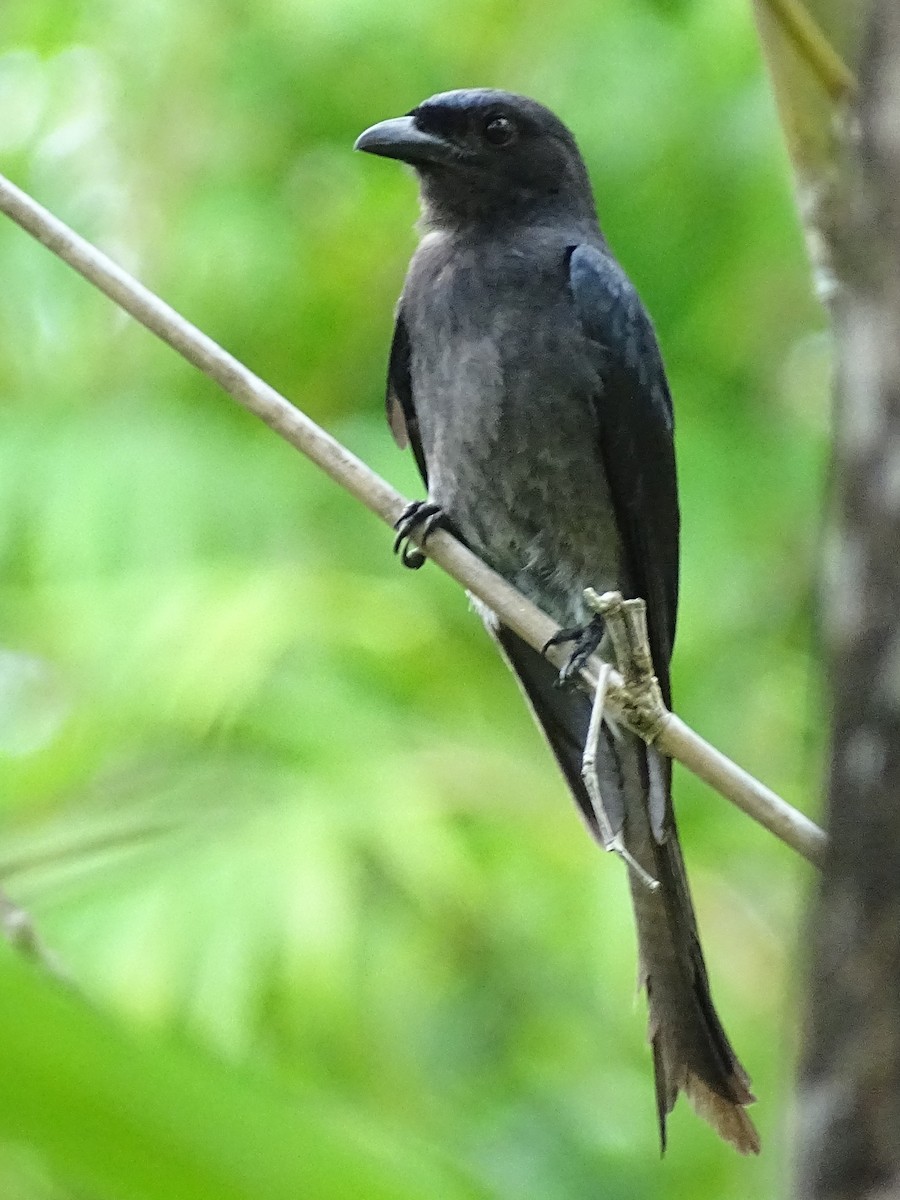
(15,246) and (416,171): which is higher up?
(15,246)

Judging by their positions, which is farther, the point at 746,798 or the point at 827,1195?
the point at 746,798

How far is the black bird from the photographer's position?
286 centimetres

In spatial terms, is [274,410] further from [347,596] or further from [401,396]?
[347,596]

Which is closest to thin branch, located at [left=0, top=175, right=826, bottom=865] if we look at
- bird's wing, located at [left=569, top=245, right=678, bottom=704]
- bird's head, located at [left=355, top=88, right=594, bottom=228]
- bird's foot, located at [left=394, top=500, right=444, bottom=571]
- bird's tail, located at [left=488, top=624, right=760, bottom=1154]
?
bird's foot, located at [left=394, top=500, right=444, bottom=571]

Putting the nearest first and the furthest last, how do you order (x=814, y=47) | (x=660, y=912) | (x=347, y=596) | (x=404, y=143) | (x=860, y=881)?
(x=860, y=881) → (x=814, y=47) → (x=660, y=912) → (x=404, y=143) → (x=347, y=596)

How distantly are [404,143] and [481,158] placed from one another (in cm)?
17

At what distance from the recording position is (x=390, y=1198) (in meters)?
Answer: 0.59

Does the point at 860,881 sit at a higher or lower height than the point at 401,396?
lower

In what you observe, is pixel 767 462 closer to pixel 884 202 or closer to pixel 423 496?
pixel 423 496

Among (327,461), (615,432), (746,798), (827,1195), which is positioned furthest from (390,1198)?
(615,432)

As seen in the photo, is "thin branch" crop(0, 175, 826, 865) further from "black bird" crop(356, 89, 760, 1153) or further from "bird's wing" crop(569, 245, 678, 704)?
"bird's wing" crop(569, 245, 678, 704)

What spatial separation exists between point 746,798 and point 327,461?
729 mm

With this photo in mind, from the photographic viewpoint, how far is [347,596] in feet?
11.9

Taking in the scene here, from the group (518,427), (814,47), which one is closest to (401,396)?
(518,427)
